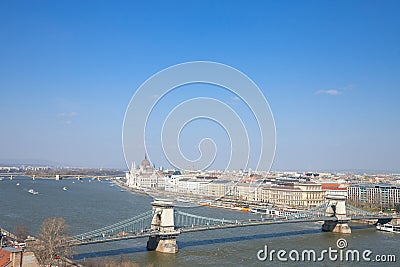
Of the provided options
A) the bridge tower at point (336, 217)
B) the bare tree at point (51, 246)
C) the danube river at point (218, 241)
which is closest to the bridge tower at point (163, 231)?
the danube river at point (218, 241)

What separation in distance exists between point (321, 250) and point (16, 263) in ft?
19.4

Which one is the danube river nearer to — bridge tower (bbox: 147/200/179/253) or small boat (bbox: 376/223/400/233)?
bridge tower (bbox: 147/200/179/253)

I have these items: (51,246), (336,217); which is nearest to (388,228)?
(336,217)

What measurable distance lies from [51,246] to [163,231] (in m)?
2.65

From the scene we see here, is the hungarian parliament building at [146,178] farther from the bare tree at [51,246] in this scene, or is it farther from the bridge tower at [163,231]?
the bare tree at [51,246]

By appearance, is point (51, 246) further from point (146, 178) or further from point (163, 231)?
point (146, 178)

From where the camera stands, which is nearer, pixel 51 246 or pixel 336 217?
pixel 51 246

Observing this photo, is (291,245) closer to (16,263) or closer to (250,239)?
(250,239)

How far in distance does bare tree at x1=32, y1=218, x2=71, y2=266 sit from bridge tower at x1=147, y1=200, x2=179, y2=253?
2028 millimetres

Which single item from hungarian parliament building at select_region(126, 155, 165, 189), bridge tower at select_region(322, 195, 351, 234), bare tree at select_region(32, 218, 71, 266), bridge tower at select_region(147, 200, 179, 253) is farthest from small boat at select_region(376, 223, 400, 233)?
hungarian parliament building at select_region(126, 155, 165, 189)

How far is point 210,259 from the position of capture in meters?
7.54

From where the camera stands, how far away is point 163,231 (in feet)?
26.7

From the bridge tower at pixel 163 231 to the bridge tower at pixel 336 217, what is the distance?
5666 millimetres

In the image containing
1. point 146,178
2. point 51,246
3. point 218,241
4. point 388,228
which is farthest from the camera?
point 146,178
